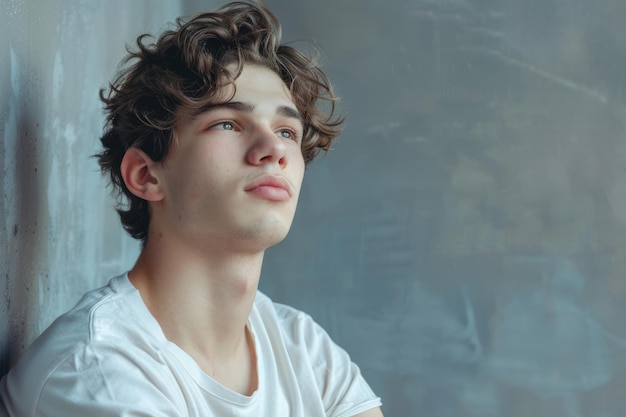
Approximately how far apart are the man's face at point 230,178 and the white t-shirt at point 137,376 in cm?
17

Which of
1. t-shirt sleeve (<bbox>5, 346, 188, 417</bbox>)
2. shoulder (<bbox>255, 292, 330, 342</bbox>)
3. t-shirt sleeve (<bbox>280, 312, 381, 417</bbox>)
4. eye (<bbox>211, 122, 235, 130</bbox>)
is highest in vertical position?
eye (<bbox>211, 122, 235, 130</bbox>)

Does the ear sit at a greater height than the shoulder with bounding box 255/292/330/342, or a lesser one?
greater

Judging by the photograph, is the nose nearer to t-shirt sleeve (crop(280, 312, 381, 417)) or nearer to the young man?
the young man

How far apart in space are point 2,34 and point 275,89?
0.51 meters

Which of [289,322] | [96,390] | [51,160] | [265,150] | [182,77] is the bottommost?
[96,390]

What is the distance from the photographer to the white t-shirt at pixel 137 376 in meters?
1.12

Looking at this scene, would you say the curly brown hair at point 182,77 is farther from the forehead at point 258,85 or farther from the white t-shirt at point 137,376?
the white t-shirt at point 137,376

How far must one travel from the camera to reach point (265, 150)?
1368 mm

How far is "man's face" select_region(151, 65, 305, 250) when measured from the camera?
1.36 metres

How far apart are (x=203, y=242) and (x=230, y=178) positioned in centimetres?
13

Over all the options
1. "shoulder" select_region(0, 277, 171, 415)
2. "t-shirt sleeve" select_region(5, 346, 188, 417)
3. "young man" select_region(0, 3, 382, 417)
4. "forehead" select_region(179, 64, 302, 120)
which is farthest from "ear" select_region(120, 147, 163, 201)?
"t-shirt sleeve" select_region(5, 346, 188, 417)

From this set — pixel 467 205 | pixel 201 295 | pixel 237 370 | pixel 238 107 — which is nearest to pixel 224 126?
pixel 238 107

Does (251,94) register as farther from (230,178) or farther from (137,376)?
(137,376)

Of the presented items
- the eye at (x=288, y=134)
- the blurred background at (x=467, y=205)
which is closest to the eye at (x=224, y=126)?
the eye at (x=288, y=134)
